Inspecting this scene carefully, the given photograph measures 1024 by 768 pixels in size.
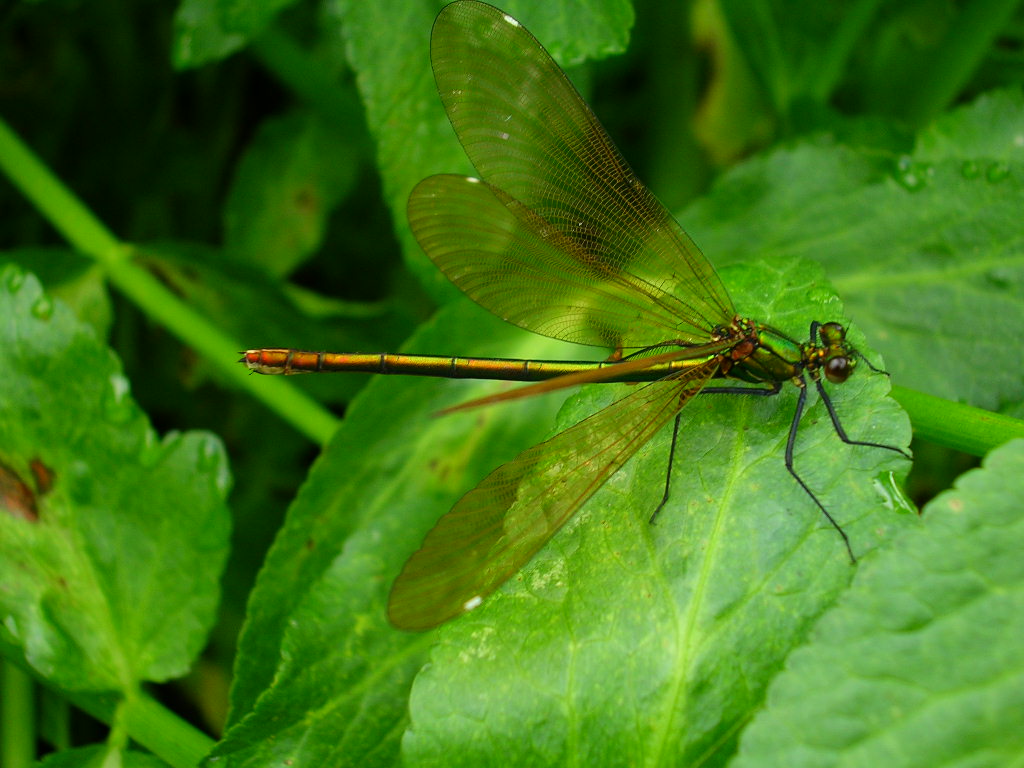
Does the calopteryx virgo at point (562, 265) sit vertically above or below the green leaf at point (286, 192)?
below

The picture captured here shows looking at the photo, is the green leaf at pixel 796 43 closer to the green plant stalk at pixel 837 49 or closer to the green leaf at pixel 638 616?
the green plant stalk at pixel 837 49

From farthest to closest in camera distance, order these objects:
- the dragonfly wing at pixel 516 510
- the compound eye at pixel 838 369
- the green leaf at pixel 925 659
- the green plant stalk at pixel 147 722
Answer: the green plant stalk at pixel 147 722 < the compound eye at pixel 838 369 < the dragonfly wing at pixel 516 510 < the green leaf at pixel 925 659

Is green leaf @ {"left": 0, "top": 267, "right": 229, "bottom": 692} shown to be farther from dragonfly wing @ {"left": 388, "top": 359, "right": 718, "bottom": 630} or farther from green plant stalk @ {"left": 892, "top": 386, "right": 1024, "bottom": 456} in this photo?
green plant stalk @ {"left": 892, "top": 386, "right": 1024, "bottom": 456}

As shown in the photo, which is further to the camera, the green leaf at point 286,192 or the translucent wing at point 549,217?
the green leaf at point 286,192

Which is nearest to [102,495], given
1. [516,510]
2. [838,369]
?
[516,510]

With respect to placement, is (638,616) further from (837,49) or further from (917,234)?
(837,49)

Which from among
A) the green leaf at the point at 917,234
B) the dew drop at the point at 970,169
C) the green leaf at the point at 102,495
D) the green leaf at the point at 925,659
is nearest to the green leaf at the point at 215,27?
the green leaf at the point at 102,495
